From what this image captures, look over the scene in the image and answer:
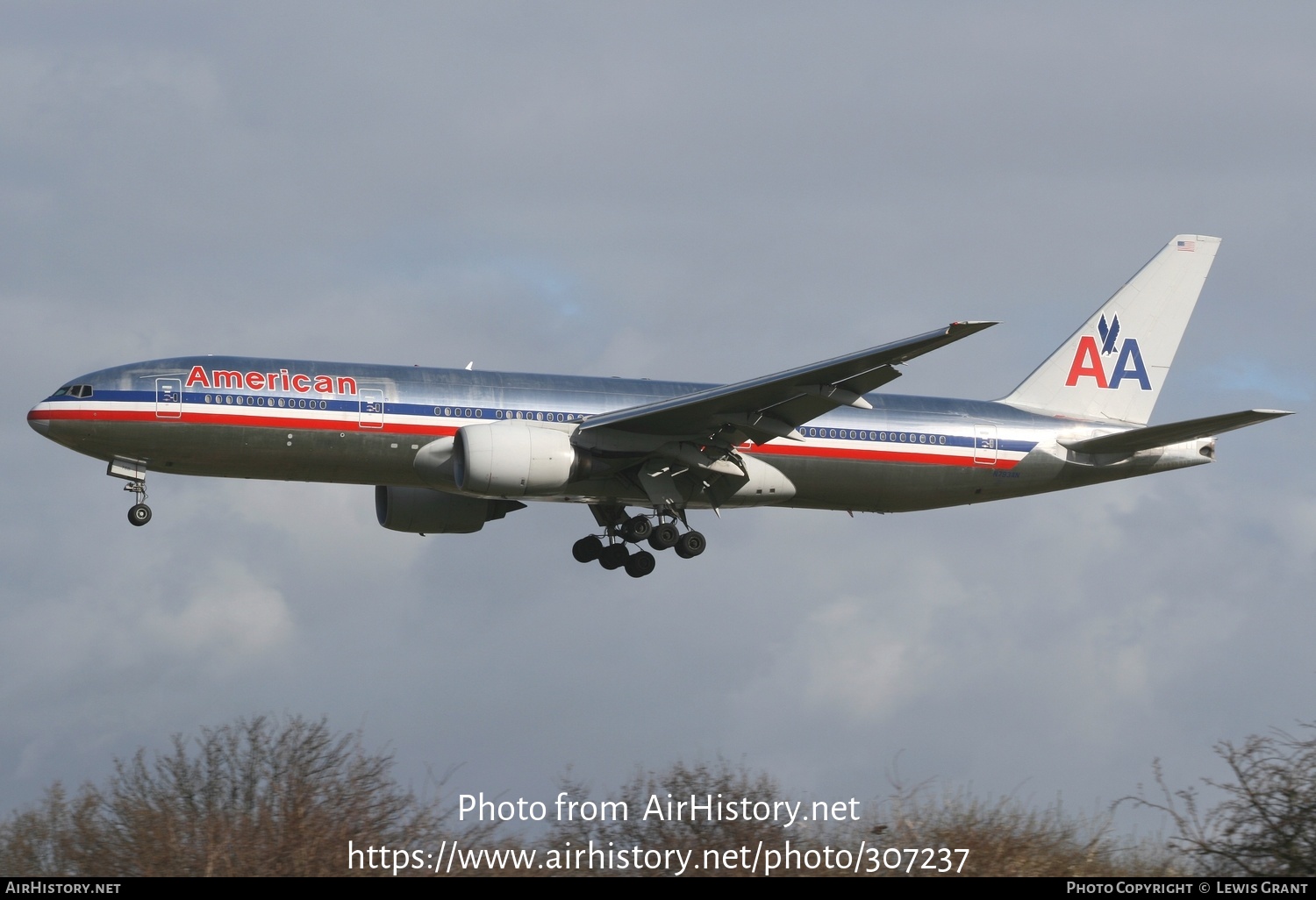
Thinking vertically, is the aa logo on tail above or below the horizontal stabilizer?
above

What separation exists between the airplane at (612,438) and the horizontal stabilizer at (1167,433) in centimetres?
6

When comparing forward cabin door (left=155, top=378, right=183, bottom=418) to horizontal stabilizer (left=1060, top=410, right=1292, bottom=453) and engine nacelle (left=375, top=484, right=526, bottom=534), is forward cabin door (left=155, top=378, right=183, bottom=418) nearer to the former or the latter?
engine nacelle (left=375, top=484, right=526, bottom=534)

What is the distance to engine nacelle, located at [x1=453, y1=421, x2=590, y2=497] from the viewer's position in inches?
1240

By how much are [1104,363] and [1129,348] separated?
1.07 meters

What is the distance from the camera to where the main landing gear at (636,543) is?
1396 inches

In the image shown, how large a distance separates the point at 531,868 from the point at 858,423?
19.0 metres

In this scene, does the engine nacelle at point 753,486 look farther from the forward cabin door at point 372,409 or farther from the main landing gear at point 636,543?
the forward cabin door at point 372,409

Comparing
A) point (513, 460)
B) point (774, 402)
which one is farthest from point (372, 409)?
point (774, 402)

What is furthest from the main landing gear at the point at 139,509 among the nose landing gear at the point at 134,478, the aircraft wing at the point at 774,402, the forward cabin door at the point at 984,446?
the forward cabin door at the point at 984,446

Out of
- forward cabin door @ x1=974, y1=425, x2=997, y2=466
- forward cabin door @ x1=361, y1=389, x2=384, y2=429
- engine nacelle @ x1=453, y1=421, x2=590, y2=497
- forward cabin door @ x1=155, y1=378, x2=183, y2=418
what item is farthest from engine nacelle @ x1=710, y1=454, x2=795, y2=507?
forward cabin door @ x1=155, y1=378, x2=183, y2=418

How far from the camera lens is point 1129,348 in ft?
134

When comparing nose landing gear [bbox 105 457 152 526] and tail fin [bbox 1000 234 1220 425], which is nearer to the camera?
nose landing gear [bbox 105 457 152 526]

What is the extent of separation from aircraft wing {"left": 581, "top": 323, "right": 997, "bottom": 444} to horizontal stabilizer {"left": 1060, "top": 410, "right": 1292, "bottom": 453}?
25.1 ft
